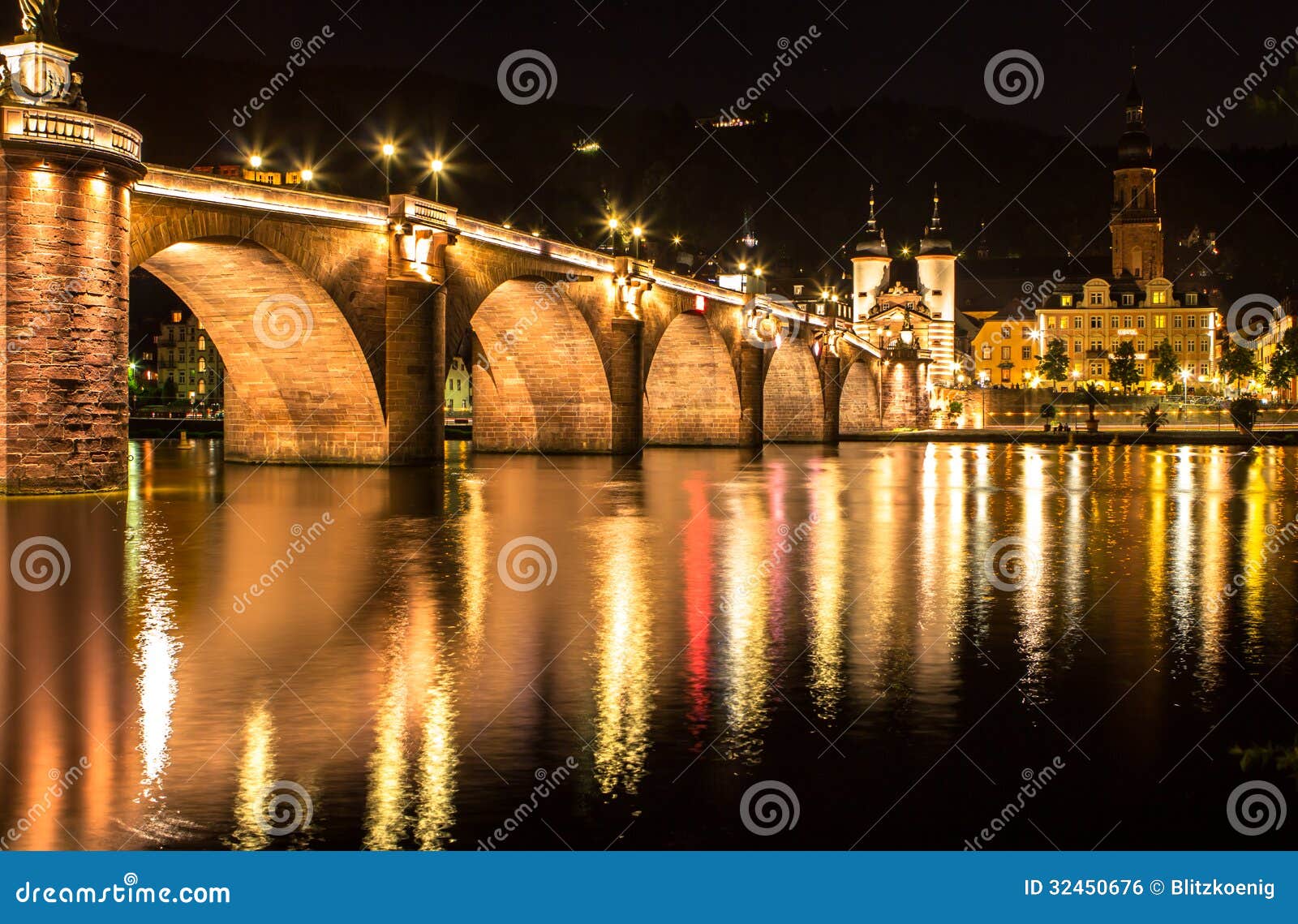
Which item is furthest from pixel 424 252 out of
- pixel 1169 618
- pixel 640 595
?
pixel 1169 618

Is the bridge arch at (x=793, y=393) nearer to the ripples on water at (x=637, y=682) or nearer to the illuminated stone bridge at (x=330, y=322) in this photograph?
the illuminated stone bridge at (x=330, y=322)

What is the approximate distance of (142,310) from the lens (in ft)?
468

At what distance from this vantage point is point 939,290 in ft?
478

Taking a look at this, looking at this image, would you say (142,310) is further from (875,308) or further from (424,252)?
(424,252)

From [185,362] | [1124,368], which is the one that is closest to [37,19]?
[185,362]

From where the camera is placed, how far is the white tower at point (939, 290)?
13612 centimetres

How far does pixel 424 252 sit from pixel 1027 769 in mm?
31902

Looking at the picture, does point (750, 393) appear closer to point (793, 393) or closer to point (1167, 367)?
point (793, 393)

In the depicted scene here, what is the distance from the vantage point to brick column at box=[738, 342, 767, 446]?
2534 inches

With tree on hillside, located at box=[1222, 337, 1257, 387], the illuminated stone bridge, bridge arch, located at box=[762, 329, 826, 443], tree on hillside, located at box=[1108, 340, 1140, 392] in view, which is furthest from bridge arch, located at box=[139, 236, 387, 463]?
tree on hillside, located at box=[1108, 340, 1140, 392]

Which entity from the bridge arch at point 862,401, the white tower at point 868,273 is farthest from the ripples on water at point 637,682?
the white tower at point 868,273

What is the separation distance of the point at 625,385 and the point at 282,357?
17.5m

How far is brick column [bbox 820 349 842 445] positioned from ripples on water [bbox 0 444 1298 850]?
57.4m

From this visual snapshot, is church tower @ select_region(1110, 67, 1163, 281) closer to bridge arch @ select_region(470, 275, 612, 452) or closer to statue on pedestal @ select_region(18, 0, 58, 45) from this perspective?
bridge arch @ select_region(470, 275, 612, 452)
